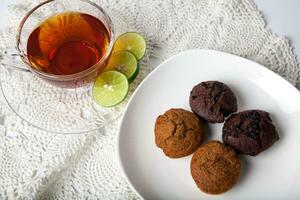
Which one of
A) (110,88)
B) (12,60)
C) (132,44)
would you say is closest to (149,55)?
(132,44)

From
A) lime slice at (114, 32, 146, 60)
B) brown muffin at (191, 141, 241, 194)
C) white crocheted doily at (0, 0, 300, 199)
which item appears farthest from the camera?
lime slice at (114, 32, 146, 60)

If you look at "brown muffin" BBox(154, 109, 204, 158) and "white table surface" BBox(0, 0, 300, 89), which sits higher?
"white table surface" BBox(0, 0, 300, 89)

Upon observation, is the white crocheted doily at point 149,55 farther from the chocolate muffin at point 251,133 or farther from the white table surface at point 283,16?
the chocolate muffin at point 251,133

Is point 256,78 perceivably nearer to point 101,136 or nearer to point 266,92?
point 266,92

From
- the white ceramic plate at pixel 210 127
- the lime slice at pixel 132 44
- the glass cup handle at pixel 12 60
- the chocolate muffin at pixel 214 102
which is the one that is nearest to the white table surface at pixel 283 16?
the white ceramic plate at pixel 210 127

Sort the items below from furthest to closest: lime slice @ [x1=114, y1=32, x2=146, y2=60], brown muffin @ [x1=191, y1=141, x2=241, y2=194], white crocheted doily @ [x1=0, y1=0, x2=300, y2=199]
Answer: lime slice @ [x1=114, y1=32, x2=146, y2=60] → white crocheted doily @ [x1=0, y1=0, x2=300, y2=199] → brown muffin @ [x1=191, y1=141, x2=241, y2=194]

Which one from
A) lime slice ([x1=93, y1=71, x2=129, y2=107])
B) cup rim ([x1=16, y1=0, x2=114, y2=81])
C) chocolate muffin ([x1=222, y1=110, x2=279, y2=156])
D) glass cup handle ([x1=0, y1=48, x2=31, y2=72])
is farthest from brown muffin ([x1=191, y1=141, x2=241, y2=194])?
glass cup handle ([x1=0, y1=48, x2=31, y2=72])

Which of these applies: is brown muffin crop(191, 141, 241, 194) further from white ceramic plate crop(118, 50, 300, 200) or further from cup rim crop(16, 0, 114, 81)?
cup rim crop(16, 0, 114, 81)
